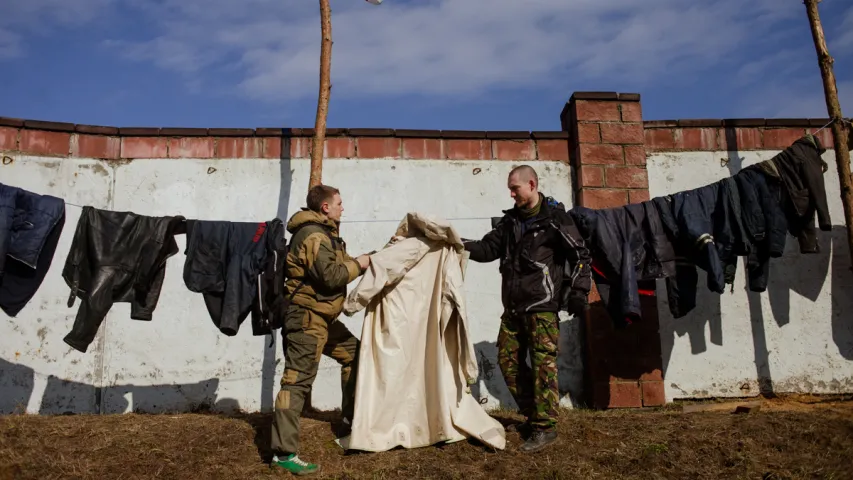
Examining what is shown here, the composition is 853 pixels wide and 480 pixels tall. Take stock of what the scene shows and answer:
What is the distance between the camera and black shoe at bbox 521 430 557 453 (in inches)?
197

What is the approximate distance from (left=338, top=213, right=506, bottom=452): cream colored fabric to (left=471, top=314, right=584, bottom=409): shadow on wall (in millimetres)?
2261

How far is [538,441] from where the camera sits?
16.5ft

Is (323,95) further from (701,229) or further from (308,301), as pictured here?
(701,229)

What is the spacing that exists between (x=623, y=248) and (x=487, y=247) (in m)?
1.58

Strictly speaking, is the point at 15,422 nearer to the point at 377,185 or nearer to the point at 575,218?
the point at 377,185

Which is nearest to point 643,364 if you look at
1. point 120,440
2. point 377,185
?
point 377,185

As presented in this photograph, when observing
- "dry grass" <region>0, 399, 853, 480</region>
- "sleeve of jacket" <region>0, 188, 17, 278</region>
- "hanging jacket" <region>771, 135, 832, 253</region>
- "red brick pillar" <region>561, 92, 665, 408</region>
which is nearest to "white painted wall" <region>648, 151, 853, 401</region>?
"red brick pillar" <region>561, 92, 665, 408</region>

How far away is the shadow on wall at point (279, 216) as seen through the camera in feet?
24.2

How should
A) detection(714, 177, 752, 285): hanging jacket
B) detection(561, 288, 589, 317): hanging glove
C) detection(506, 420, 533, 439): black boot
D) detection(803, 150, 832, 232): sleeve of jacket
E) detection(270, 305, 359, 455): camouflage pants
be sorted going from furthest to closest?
detection(803, 150, 832, 232): sleeve of jacket → detection(714, 177, 752, 285): hanging jacket → detection(506, 420, 533, 439): black boot → detection(561, 288, 589, 317): hanging glove → detection(270, 305, 359, 455): camouflage pants

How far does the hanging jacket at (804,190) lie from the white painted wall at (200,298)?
230 centimetres

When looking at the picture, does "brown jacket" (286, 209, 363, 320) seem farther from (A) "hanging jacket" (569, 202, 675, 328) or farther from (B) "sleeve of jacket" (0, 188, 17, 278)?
(A) "hanging jacket" (569, 202, 675, 328)

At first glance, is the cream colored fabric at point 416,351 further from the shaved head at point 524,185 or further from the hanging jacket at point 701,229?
the hanging jacket at point 701,229

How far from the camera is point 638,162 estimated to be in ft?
25.6

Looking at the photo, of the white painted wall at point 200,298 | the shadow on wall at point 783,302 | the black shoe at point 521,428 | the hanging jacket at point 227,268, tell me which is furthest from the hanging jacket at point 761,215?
the hanging jacket at point 227,268
